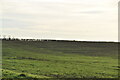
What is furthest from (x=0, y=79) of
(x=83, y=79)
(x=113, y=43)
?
(x=113, y=43)

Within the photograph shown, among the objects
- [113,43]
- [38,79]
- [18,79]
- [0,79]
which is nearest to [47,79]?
[38,79]

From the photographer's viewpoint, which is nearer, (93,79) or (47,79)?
(47,79)

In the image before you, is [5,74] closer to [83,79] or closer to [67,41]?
[83,79]

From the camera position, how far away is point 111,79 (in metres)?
36.0

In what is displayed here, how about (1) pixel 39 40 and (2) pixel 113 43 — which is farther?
(1) pixel 39 40

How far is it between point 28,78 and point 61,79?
447 cm

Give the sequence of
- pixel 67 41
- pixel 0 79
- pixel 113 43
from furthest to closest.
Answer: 1. pixel 67 41
2. pixel 113 43
3. pixel 0 79

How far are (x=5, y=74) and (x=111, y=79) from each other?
48.6 feet

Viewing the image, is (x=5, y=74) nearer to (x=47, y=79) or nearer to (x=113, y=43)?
(x=47, y=79)

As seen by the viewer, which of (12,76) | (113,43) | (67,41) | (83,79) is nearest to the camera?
(12,76)

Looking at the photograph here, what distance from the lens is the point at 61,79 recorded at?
1280 inches

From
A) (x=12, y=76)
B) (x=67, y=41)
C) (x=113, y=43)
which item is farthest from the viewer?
(x=67, y=41)

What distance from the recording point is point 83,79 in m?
34.0

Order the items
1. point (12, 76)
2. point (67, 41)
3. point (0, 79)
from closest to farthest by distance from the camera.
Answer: point (0, 79)
point (12, 76)
point (67, 41)
